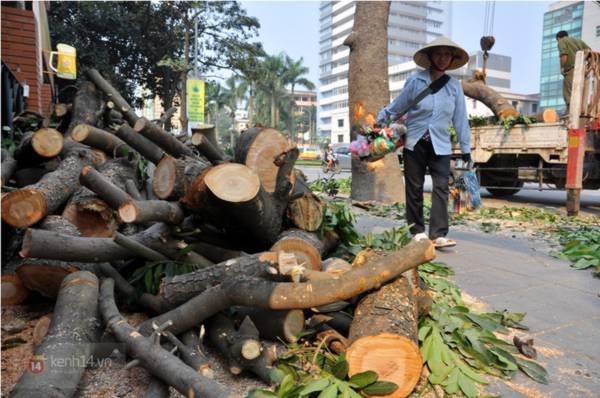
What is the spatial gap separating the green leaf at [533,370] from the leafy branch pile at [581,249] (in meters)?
2.31

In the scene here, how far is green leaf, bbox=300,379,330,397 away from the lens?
2100 mm

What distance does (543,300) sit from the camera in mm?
3639

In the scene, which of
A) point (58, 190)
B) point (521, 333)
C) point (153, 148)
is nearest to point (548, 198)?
point (521, 333)

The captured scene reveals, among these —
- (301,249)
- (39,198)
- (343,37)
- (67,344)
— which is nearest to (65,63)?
(39,198)

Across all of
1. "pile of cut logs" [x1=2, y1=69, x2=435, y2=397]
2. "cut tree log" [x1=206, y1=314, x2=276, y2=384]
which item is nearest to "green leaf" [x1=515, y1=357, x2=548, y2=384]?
"pile of cut logs" [x1=2, y1=69, x2=435, y2=397]

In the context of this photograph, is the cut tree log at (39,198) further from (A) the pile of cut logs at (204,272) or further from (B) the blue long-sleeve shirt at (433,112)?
(B) the blue long-sleeve shirt at (433,112)

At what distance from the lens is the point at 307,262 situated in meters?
3.22

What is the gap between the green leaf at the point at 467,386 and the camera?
2249 mm

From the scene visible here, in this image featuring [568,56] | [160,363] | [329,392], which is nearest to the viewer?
[329,392]

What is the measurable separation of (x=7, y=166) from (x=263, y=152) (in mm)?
2589

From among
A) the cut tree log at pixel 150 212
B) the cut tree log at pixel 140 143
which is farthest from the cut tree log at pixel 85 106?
the cut tree log at pixel 150 212

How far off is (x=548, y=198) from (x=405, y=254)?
33.0 ft

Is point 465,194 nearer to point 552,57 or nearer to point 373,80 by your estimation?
point 373,80

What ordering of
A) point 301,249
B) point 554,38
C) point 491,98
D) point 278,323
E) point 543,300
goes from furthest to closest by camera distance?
point 554,38
point 491,98
point 543,300
point 301,249
point 278,323
